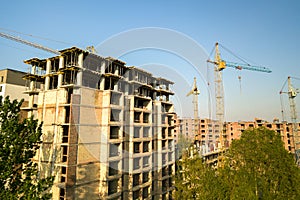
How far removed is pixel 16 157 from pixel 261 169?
89.0 feet

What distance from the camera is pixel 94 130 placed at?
22.1 m

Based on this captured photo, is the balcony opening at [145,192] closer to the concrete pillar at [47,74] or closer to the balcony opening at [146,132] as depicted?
the balcony opening at [146,132]

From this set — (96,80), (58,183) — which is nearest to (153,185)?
(58,183)

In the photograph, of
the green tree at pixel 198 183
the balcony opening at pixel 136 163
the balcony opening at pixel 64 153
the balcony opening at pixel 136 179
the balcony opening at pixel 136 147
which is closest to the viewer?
the green tree at pixel 198 183

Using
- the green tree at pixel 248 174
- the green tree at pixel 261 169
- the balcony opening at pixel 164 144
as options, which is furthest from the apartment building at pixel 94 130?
the green tree at pixel 261 169

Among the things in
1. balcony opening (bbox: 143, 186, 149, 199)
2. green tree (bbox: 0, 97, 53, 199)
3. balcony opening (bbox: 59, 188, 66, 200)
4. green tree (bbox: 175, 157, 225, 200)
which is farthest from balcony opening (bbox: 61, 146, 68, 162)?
balcony opening (bbox: 143, 186, 149, 199)

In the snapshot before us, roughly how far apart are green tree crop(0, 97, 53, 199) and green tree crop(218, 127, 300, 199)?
48.2 feet

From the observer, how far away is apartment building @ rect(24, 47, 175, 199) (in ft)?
67.7

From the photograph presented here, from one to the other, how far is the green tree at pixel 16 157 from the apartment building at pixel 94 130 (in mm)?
6503

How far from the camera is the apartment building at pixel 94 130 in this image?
2062 centimetres

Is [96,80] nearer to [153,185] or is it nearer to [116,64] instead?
[116,64]

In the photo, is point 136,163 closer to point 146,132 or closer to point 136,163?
point 136,163

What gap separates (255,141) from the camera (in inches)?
1109

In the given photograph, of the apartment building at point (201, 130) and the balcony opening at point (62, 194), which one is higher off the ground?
the apartment building at point (201, 130)
